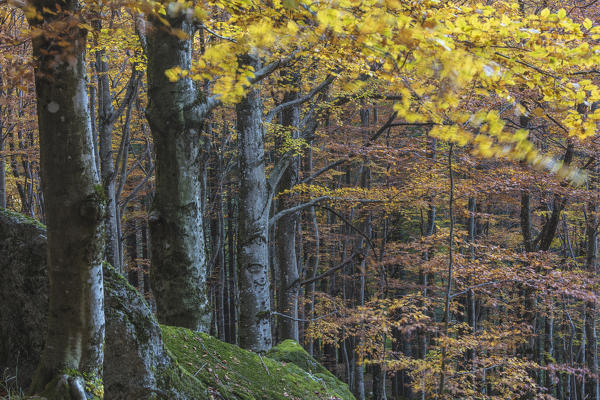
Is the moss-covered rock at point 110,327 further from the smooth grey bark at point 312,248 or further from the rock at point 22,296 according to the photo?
the smooth grey bark at point 312,248

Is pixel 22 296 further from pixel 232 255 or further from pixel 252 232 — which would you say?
pixel 232 255

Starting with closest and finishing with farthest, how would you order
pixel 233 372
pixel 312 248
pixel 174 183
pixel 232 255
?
1. pixel 233 372
2. pixel 174 183
3. pixel 312 248
4. pixel 232 255

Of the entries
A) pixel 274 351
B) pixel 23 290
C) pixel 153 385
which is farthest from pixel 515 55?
pixel 274 351

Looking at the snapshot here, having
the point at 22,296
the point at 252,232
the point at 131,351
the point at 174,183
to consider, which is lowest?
the point at 131,351

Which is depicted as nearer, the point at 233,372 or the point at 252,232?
the point at 233,372

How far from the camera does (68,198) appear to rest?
1.74 metres

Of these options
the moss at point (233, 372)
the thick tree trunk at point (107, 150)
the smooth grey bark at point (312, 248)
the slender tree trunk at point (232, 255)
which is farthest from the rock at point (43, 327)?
the slender tree trunk at point (232, 255)

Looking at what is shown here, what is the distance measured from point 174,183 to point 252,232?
287 cm

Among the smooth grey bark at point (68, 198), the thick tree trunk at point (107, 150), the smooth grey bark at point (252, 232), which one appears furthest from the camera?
the smooth grey bark at point (252, 232)

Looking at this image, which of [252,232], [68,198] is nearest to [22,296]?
[68,198]

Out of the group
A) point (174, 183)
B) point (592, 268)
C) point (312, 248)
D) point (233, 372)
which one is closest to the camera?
point (233, 372)

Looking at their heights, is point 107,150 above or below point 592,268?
above

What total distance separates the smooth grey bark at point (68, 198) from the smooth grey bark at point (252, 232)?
511cm

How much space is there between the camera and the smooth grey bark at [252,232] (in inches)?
276
